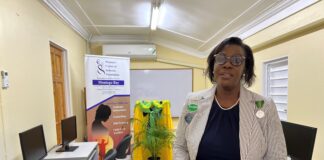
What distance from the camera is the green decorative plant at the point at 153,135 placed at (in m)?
3.41

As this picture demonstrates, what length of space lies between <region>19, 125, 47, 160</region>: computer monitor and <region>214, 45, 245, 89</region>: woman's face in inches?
65.9

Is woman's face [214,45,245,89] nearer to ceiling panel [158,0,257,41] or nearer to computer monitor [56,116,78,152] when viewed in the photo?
ceiling panel [158,0,257,41]

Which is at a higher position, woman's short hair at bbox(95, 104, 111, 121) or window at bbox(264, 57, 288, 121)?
window at bbox(264, 57, 288, 121)

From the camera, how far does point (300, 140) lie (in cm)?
191

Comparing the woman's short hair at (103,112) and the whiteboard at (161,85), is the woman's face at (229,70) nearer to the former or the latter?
the woman's short hair at (103,112)

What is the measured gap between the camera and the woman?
94cm

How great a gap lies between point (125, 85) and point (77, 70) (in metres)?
0.96

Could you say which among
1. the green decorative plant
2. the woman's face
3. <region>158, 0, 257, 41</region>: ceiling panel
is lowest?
the green decorative plant

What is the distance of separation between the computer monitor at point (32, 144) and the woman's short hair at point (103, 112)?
1625 mm

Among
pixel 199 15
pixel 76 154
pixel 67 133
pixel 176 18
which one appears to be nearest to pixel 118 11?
pixel 176 18

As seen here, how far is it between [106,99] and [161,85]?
1763 millimetres

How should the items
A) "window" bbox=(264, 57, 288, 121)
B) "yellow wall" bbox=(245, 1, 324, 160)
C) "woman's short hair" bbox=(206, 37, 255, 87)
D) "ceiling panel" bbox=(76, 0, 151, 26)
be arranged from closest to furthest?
1. "woman's short hair" bbox=(206, 37, 255, 87)
2. "yellow wall" bbox=(245, 1, 324, 160)
3. "window" bbox=(264, 57, 288, 121)
4. "ceiling panel" bbox=(76, 0, 151, 26)

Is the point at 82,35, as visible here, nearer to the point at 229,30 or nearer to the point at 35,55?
the point at 35,55

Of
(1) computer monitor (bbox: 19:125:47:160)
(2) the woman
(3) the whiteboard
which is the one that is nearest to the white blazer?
(2) the woman
